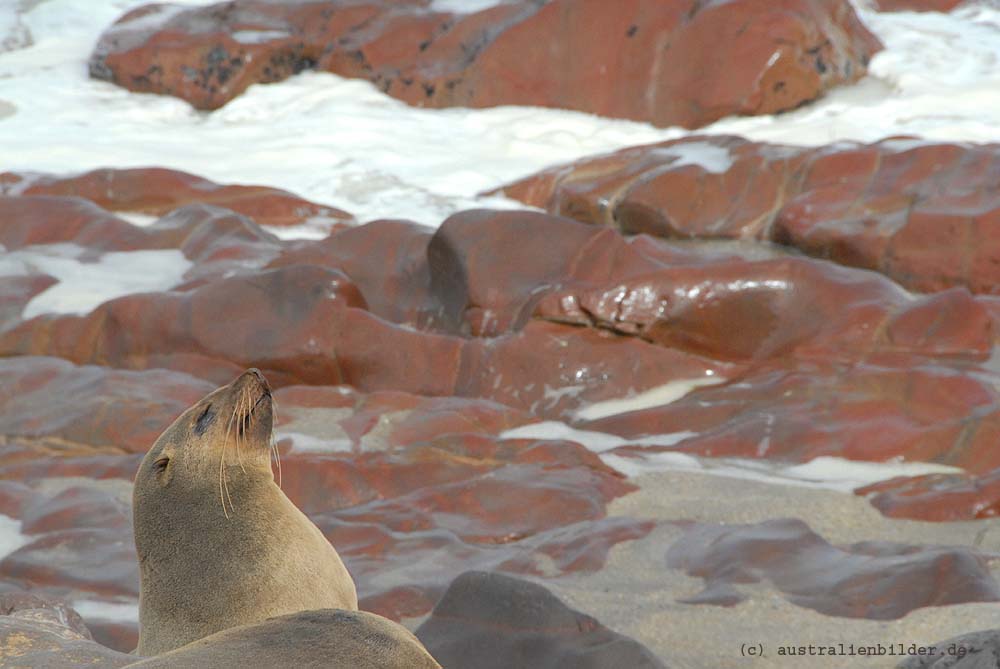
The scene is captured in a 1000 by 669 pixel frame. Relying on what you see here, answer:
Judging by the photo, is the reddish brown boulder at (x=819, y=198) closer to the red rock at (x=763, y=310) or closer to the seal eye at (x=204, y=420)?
the red rock at (x=763, y=310)

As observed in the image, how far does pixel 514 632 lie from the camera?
3.99m

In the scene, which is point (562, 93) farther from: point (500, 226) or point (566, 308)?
point (566, 308)

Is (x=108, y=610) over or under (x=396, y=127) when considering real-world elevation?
over

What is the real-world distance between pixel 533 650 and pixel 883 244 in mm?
5853

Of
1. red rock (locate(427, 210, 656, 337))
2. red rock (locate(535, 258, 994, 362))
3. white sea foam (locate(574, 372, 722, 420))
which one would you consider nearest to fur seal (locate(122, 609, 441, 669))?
white sea foam (locate(574, 372, 722, 420))

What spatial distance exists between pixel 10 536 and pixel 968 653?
3.83m

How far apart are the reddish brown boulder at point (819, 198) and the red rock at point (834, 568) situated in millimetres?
4089

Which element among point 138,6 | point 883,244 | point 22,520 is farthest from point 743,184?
point 138,6

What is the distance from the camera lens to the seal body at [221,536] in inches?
135

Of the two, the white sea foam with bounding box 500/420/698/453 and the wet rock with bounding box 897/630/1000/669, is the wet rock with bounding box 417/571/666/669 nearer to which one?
the wet rock with bounding box 897/630/1000/669

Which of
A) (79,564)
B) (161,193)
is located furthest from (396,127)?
(79,564)

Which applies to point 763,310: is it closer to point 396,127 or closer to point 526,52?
point 396,127

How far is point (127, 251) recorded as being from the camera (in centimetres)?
870

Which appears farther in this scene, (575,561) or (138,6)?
(138,6)
